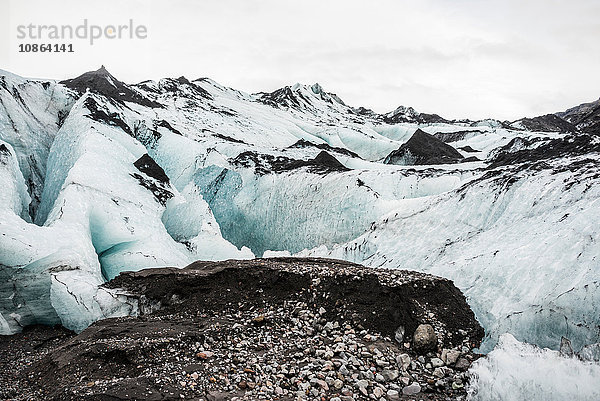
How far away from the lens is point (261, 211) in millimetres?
16047

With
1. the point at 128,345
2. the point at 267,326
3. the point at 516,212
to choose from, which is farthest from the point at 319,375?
the point at 516,212

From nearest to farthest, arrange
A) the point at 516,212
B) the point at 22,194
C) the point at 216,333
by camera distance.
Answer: the point at 216,333 < the point at 516,212 < the point at 22,194

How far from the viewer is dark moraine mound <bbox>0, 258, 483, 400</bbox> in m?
4.34

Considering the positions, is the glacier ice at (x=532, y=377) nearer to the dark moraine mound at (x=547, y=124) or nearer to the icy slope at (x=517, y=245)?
the icy slope at (x=517, y=245)

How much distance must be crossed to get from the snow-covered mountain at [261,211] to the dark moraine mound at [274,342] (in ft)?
3.24

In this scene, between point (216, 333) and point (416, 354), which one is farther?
point (216, 333)

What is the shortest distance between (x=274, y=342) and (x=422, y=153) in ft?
52.7

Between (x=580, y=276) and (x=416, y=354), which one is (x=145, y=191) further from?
(x=580, y=276)

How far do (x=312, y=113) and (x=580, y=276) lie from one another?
129 ft

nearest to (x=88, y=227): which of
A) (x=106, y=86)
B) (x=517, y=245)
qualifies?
(x=517, y=245)

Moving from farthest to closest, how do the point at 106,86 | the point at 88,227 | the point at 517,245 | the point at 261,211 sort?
the point at 106,86 → the point at 261,211 → the point at 88,227 → the point at 517,245

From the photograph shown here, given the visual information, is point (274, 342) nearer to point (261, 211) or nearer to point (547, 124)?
point (261, 211)

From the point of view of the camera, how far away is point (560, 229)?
240 inches

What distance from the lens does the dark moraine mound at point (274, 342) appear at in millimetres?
4340
